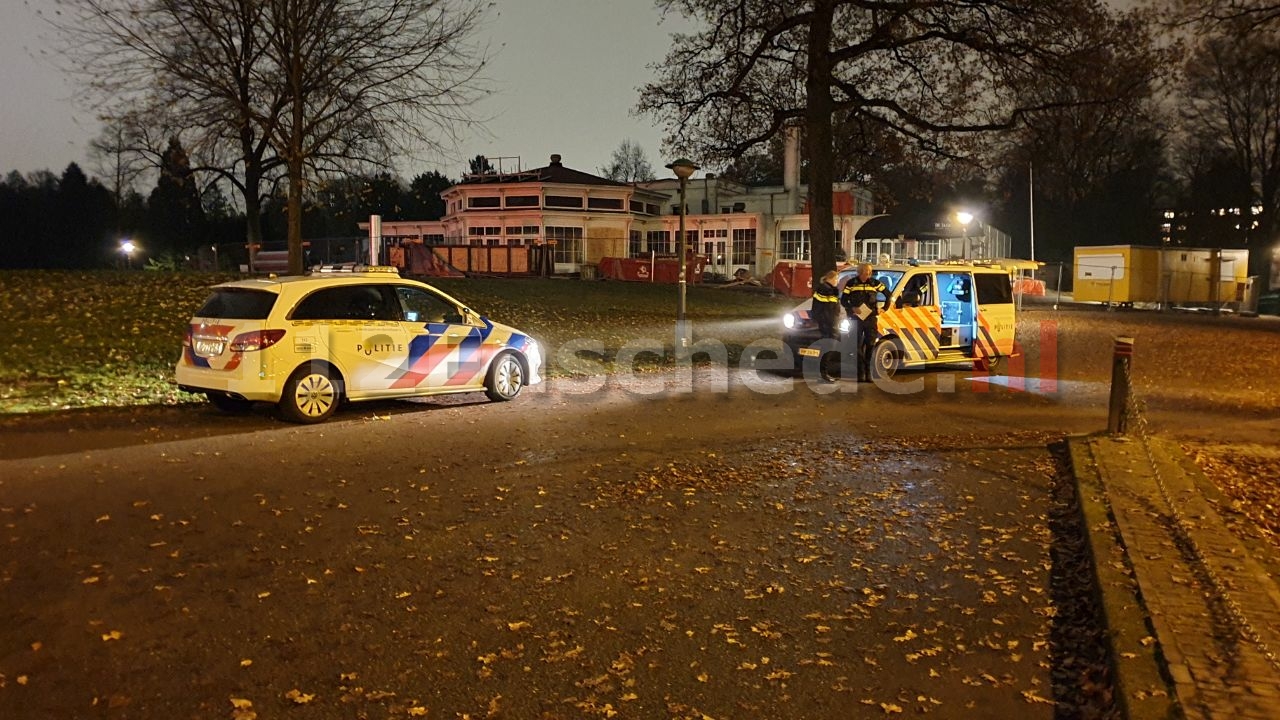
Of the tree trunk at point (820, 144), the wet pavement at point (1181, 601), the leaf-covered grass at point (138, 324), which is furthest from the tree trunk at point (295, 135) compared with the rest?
the wet pavement at point (1181, 601)

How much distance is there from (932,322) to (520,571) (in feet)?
37.0

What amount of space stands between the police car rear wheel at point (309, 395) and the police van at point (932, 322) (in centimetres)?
773

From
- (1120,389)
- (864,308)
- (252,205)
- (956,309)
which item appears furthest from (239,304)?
(252,205)

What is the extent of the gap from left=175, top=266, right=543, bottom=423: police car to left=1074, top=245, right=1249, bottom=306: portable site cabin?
30.6 meters

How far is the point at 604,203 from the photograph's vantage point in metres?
47.2

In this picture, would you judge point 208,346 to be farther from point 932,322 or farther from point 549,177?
point 549,177

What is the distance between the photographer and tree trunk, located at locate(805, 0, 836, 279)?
2106 cm

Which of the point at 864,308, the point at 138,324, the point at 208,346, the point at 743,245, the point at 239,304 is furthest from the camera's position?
the point at 743,245

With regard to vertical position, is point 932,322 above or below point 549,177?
below

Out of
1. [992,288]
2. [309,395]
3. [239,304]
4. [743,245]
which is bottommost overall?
[309,395]

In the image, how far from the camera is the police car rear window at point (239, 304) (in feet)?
33.4

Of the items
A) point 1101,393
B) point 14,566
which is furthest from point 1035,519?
point 1101,393

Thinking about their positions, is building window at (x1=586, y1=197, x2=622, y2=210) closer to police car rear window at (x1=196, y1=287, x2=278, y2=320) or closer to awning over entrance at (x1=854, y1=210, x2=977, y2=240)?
awning over entrance at (x1=854, y1=210, x2=977, y2=240)

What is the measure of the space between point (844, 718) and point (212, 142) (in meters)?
18.0
